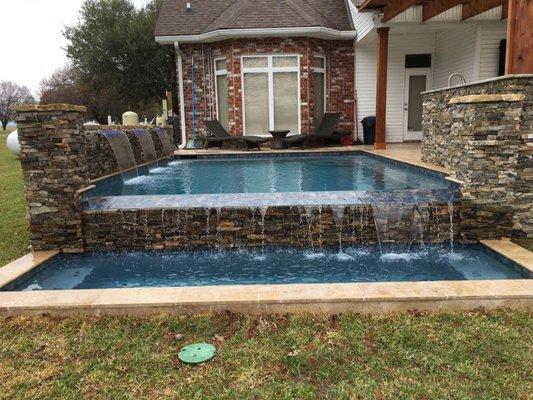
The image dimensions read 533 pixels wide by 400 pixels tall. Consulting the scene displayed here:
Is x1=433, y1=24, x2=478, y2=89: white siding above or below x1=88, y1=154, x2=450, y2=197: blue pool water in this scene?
above

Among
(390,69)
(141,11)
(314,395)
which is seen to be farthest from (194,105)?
(314,395)

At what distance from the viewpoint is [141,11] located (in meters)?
20.0

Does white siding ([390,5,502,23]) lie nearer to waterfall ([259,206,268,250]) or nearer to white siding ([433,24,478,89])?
white siding ([433,24,478,89])

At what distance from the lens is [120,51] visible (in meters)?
19.1

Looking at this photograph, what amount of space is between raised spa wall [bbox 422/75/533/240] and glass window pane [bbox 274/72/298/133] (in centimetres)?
812

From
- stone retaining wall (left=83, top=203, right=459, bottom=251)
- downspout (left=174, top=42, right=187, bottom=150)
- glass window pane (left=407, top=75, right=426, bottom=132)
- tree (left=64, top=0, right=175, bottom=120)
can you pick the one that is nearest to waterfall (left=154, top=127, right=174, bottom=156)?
downspout (left=174, top=42, right=187, bottom=150)

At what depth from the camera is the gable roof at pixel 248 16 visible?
12.2 metres

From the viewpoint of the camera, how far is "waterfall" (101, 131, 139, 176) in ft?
26.4

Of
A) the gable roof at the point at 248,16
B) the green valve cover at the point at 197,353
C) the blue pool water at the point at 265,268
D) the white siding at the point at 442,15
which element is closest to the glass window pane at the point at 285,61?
the gable roof at the point at 248,16

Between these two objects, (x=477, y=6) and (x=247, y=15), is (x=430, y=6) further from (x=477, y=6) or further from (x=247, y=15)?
(x=247, y=15)

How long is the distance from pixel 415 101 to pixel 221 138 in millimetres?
6144

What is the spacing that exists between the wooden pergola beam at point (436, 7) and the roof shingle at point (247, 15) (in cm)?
285

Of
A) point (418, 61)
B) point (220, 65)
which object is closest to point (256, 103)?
point (220, 65)

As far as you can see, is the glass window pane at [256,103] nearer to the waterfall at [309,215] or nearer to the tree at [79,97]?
the waterfall at [309,215]
